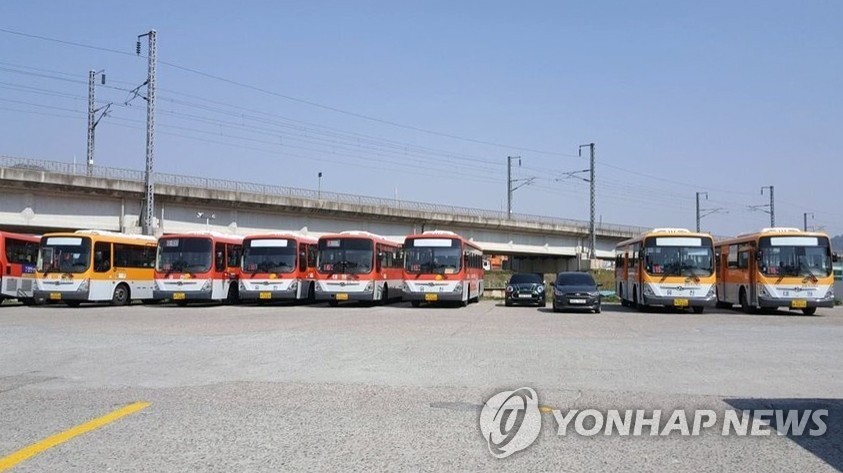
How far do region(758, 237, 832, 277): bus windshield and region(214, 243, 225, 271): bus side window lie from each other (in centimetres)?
2186

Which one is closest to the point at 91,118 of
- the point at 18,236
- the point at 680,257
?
the point at 18,236

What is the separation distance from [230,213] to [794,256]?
30.9 meters

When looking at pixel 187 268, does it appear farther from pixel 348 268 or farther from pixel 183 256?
pixel 348 268

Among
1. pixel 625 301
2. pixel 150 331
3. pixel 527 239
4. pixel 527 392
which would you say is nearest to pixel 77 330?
pixel 150 331

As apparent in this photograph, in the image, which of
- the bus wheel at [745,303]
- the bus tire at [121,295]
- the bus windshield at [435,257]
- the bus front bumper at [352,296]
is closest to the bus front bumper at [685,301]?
the bus wheel at [745,303]

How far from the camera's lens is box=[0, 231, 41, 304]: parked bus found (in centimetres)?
3036

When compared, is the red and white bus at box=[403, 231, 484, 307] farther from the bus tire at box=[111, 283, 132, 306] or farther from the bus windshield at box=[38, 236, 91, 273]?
the bus windshield at box=[38, 236, 91, 273]

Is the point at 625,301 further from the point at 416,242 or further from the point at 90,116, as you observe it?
the point at 90,116

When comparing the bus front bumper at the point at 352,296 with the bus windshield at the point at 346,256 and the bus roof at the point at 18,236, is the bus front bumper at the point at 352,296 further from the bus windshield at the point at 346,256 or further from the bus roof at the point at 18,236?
the bus roof at the point at 18,236

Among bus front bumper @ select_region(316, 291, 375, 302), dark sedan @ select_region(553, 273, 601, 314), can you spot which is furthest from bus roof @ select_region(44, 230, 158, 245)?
dark sedan @ select_region(553, 273, 601, 314)

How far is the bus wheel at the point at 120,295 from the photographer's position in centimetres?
3123

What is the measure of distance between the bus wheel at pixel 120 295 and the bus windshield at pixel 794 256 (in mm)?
25804

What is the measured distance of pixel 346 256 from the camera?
31.1m

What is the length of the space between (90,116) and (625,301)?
28.7m
